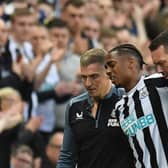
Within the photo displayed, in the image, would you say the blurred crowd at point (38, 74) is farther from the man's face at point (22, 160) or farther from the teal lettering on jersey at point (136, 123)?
the teal lettering on jersey at point (136, 123)

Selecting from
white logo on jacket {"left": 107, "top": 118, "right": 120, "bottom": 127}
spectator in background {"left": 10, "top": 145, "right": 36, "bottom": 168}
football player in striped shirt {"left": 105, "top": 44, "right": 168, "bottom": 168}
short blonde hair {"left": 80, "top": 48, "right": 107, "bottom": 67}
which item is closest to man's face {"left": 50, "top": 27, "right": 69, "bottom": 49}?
spectator in background {"left": 10, "top": 145, "right": 36, "bottom": 168}

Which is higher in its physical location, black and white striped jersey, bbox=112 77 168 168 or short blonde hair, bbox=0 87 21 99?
short blonde hair, bbox=0 87 21 99

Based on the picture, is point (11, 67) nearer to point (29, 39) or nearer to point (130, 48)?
point (29, 39)

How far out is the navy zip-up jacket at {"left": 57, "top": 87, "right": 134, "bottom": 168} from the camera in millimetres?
5938

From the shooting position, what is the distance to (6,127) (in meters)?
8.45

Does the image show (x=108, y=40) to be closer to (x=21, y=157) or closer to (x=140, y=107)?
(x=21, y=157)

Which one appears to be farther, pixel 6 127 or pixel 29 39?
pixel 29 39

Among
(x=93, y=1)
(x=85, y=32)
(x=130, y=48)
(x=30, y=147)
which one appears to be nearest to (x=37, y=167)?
(x=30, y=147)

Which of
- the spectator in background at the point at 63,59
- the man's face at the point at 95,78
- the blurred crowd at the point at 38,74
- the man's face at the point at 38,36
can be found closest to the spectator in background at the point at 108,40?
the blurred crowd at the point at 38,74

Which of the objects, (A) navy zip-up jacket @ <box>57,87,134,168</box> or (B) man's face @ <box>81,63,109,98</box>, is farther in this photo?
(B) man's face @ <box>81,63,109,98</box>

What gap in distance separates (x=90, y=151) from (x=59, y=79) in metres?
3.62

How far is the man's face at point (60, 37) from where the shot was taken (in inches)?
386

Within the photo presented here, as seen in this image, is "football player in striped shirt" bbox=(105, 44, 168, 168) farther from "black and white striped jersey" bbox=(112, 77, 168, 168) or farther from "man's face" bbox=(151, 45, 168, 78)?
"man's face" bbox=(151, 45, 168, 78)

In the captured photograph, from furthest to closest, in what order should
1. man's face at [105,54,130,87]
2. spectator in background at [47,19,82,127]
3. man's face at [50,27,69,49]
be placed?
man's face at [50,27,69,49] → spectator in background at [47,19,82,127] → man's face at [105,54,130,87]
